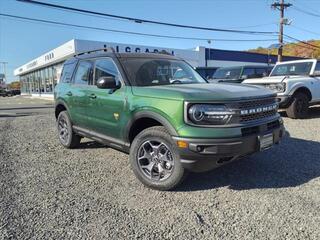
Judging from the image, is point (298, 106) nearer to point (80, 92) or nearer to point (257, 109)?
point (257, 109)

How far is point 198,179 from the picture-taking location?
4473 millimetres

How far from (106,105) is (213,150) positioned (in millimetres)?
2010

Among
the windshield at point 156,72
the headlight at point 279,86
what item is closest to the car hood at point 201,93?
the windshield at point 156,72

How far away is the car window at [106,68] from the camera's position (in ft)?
15.8

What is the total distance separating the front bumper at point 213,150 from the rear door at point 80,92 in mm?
2440

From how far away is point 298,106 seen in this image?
928cm

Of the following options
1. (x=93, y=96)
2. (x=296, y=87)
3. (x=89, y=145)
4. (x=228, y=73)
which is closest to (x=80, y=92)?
(x=93, y=96)

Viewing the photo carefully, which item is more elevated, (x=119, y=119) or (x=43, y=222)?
(x=119, y=119)

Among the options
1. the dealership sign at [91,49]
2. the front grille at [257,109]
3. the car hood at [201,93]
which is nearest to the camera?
the car hood at [201,93]

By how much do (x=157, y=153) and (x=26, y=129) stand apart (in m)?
6.61

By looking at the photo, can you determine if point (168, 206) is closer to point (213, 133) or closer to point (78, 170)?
point (213, 133)

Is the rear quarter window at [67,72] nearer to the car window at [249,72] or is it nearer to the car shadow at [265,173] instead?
the car shadow at [265,173]

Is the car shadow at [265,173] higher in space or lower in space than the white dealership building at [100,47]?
lower

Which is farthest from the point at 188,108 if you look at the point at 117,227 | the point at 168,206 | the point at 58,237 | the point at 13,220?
the point at 13,220
